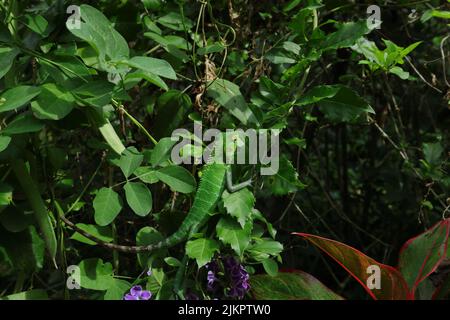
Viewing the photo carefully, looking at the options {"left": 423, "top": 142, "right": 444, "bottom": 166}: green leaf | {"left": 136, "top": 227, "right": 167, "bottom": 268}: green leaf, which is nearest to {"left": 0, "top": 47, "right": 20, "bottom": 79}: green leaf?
{"left": 136, "top": 227, "right": 167, "bottom": 268}: green leaf

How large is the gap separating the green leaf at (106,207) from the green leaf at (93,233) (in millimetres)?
119

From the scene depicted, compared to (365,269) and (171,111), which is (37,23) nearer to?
(171,111)

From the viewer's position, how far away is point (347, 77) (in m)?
1.65

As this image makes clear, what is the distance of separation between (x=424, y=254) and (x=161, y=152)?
0.60m

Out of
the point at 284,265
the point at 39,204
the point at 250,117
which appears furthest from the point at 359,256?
the point at 284,265

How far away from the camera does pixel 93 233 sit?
1400mm

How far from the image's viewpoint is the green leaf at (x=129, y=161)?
4.27 feet

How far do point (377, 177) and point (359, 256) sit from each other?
110 cm

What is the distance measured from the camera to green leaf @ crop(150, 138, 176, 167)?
132 centimetres

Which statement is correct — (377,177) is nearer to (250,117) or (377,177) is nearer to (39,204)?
(250,117)

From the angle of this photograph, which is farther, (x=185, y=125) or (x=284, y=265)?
(x=284, y=265)

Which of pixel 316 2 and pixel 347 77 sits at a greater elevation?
pixel 316 2

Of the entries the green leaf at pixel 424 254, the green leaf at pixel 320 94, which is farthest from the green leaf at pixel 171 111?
the green leaf at pixel 424 254

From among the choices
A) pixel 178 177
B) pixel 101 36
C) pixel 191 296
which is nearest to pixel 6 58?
pixel 101 36
